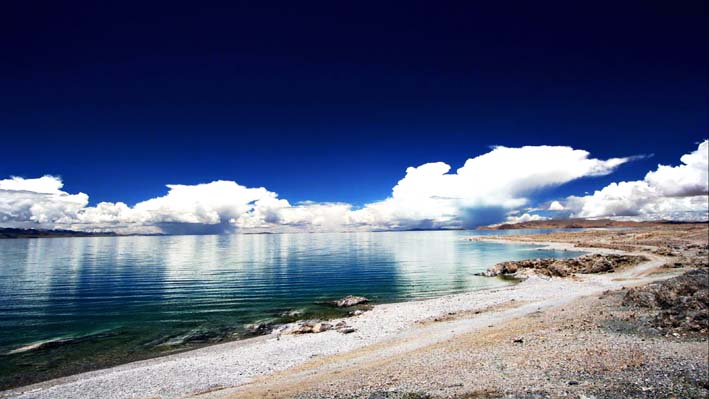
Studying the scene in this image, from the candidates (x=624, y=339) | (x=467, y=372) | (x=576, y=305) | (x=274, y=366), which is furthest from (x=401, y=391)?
(x=576, y=305)

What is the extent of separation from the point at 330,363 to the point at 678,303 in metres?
24.3

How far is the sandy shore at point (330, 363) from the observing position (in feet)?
54.3

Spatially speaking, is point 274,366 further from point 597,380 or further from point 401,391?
point 597,380

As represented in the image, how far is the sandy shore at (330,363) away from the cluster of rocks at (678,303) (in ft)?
12.0

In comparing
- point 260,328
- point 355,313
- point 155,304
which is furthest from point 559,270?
point 155,304

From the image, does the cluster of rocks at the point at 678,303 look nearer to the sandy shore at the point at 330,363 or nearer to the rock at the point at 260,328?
the sandy shore at the point at 330,363

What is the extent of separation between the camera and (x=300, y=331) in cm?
2995

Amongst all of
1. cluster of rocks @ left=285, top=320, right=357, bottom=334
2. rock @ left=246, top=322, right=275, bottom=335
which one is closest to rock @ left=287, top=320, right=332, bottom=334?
cluster of rocks @ left=285, top=320, right=357, bottom=334

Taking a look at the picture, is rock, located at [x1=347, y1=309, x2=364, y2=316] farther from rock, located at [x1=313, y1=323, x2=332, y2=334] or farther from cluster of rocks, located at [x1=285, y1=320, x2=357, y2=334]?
rock, located at [x1=313, y1=323, x2=332, y2=334]

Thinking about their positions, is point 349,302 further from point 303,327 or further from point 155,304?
point 155,304

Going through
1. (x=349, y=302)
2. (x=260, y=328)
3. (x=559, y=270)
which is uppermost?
(x=559, y=270)

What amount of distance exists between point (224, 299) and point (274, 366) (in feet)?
83.3

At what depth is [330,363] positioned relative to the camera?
21.7 metres

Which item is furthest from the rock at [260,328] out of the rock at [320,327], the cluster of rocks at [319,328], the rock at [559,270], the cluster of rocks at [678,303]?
the rock at [559,270]
